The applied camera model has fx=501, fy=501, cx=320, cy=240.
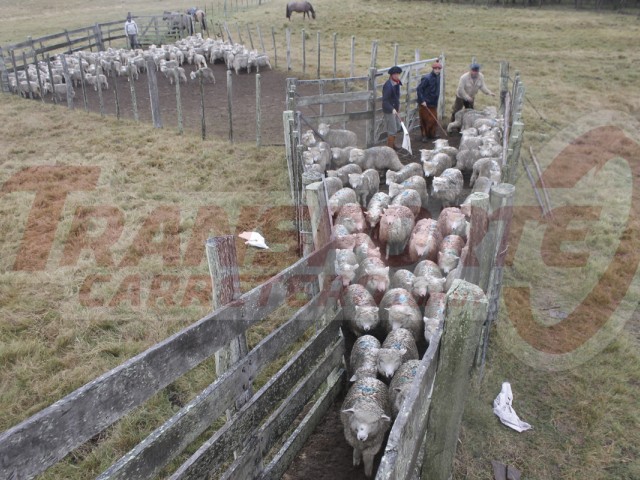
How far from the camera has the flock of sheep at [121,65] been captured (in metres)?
16.9

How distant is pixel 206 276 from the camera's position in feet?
21.5

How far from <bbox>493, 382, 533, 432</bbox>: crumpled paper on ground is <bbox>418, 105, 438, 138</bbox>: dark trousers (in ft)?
28.1

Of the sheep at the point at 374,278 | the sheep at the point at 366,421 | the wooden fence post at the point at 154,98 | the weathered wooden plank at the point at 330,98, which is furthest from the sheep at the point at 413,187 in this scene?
the wooden fence post at the point at 154,98

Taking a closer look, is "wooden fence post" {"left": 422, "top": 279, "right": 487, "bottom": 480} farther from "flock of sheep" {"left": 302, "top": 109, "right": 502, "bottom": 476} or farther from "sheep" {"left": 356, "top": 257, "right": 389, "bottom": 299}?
"sheep" {"left": 356, "top": 257, "right": 389, "bottom": 299}

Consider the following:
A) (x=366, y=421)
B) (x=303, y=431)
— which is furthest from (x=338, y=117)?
(x=366, y=421)

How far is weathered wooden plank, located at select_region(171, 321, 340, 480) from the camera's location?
2.77 metres

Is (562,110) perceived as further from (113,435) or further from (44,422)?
(44,422)

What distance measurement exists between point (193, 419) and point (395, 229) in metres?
4.64

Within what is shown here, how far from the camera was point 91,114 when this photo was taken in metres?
14.6

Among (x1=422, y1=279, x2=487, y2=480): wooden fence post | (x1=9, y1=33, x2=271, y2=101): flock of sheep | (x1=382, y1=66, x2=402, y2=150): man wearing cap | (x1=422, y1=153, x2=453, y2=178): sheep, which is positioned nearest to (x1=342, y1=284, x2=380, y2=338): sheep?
(x1=422, y1=279, x2=487, y2=480): wooden fence post

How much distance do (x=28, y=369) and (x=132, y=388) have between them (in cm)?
327

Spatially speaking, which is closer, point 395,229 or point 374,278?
point 374,278

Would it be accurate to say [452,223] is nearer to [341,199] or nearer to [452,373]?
[341,199]

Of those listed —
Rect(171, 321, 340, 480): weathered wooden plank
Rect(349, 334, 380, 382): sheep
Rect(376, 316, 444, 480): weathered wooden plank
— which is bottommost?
Rect(349, 334, 380, 382): sheep
